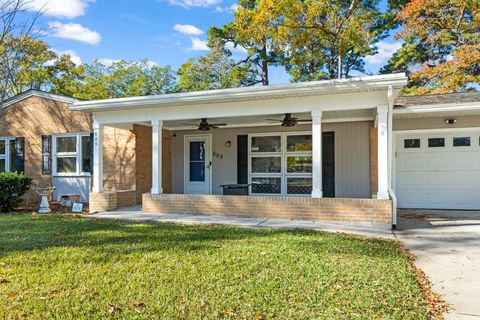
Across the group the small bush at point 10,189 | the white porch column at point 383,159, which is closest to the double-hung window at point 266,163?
the white porch column at point 383,159

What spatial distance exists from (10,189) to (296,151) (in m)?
8.14

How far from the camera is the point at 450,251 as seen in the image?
5.25 meters

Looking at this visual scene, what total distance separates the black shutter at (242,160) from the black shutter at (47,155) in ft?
21.0

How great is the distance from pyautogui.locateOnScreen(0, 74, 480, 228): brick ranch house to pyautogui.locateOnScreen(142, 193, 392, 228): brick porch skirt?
22 mm

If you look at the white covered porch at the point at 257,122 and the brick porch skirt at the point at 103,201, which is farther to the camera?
the brick porch skirt at the point at 103,201

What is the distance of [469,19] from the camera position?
54.3 ft

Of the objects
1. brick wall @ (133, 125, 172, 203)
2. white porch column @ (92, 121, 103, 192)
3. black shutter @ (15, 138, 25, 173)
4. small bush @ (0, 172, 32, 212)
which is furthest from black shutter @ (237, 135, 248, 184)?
black shutter @ (15, 138, 25, 173)

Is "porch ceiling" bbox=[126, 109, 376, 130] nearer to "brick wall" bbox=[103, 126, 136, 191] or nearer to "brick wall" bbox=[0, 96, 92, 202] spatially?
"brick wall" bbox=[103, 126, 136, 191]

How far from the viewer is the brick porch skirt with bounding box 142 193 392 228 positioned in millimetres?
7145

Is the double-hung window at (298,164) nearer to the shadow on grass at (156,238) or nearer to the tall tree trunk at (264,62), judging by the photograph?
the shadow on grass at (156,238)

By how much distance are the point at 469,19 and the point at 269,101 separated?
14.2 meters

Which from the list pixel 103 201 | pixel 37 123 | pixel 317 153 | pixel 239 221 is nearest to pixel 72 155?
pixel 37 123

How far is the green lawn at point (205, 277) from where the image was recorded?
10.1ft

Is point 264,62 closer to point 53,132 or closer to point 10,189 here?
point 53,132
